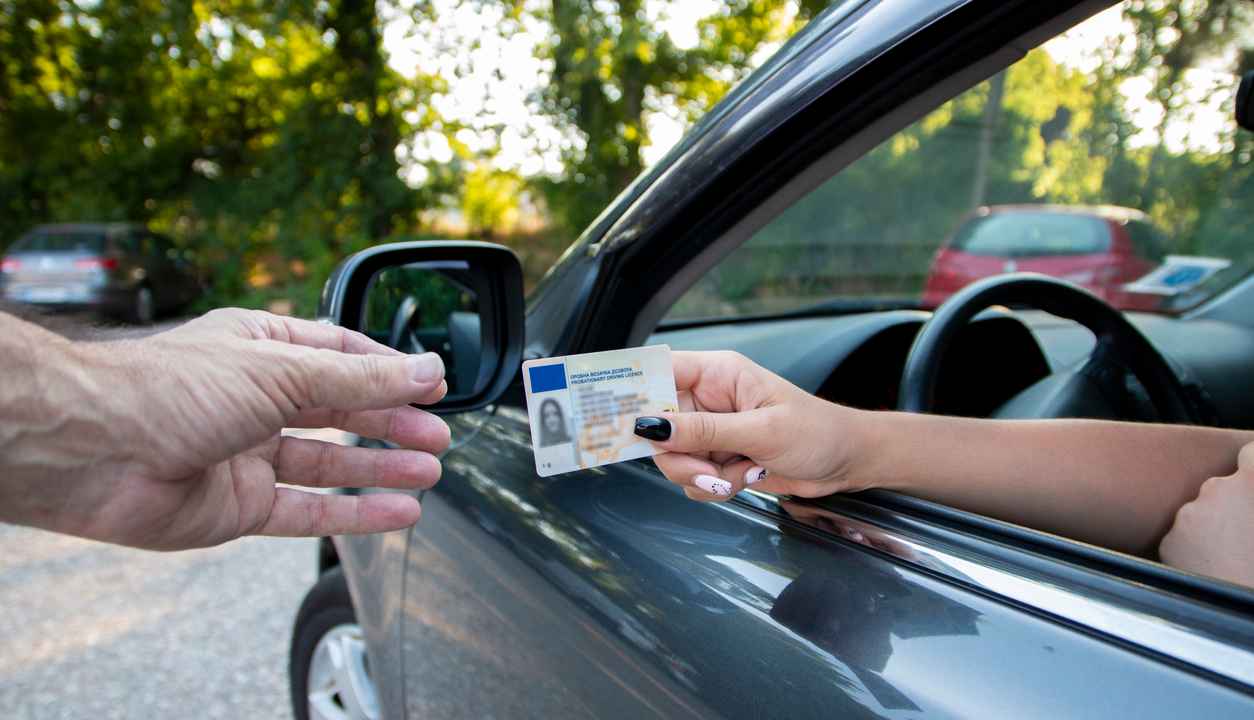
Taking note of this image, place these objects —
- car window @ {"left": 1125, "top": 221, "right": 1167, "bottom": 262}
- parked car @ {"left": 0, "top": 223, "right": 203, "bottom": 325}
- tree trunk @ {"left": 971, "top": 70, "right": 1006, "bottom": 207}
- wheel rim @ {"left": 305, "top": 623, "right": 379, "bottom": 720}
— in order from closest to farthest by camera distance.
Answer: wheel rim @ {"left": 305, "top": 623, "right": 379, "bottom": 720} → car window @ {"left": 1125, "top": 221, "right": 1167, "bottom": 262} → tree trunk @ {"left": 971, "top": 70, "right": 1006, "bottom": 207} → parked car @ {"left": 0, "top": 223, "right": 203, "bottom": 325}

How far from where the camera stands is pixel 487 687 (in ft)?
4.63

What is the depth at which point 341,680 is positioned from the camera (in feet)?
6.97

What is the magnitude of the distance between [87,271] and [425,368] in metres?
14.7

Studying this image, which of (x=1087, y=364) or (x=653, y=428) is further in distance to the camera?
(x=1087, y=364)

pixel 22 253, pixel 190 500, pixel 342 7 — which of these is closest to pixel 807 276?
pixel 190 500

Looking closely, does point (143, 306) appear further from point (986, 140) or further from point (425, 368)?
point (425, 368)

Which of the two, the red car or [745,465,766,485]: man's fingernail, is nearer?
[745,465,766,485]: man's fingernail

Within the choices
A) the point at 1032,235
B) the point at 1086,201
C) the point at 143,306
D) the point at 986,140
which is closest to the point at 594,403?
the point at 1032,235

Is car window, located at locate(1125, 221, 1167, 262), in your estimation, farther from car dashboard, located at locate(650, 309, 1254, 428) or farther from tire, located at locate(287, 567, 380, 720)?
tire, located at locate(287, 567, 380, 720)

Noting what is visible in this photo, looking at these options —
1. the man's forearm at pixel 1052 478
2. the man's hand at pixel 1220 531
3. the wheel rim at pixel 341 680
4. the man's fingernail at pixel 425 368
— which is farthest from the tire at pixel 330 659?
the man's hand at pixel 1220 531

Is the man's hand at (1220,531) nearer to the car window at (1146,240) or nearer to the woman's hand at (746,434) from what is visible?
the woman's hand at (746,434)

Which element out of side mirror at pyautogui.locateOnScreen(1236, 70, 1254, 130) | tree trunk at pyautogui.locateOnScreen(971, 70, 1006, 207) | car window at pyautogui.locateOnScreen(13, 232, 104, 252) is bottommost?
car window at pyautogui.locateOnScreen(13, 232, 104, 252)

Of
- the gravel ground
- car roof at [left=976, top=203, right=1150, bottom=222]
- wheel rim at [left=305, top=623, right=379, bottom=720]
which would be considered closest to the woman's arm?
wheel rim at [left=305, top=623, right=379, bottom=720]

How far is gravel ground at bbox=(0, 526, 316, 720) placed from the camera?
305 centimetres
